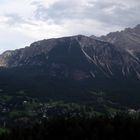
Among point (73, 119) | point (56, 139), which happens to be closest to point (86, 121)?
point (73, 119)

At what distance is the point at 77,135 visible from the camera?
15350 cm

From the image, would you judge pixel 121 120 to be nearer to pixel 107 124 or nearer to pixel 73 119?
pixel 107 124

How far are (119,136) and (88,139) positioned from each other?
32.9ft

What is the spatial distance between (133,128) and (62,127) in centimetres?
2789

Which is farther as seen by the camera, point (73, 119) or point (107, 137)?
point (73, 119)

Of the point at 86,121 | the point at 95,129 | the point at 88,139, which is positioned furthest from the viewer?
the point at 86,121

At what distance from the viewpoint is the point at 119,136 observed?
14500cm

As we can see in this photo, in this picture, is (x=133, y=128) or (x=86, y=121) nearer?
(x=133, y=128)

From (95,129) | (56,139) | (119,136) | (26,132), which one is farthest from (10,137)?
(119,136)

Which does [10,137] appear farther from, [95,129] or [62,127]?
[95,129]

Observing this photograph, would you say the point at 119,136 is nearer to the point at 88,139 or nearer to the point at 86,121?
the point at 88,139

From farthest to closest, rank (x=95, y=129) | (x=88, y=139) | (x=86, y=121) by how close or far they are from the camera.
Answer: (x=86, y=121), (x=95, y=129), (x=88, y=139)

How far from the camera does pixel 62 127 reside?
164 meters

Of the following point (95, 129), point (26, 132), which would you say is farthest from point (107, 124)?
point (26, 132)
